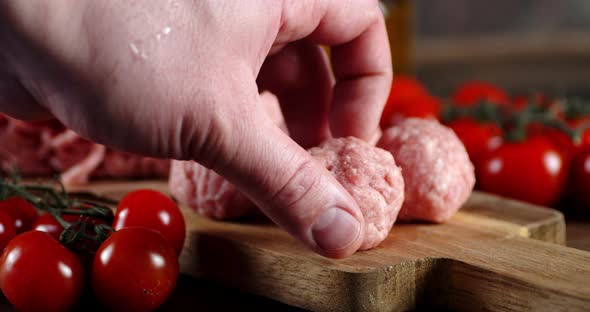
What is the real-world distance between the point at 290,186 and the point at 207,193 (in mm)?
626

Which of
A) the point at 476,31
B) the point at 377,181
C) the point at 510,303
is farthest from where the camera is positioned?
the point at 476,31

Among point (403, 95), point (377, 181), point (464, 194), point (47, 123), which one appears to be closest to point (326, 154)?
point (377, 181)

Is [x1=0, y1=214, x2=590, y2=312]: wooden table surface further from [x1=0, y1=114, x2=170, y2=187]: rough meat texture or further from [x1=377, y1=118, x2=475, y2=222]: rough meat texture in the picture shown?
[x1=0, y1=114, x2=170, y2=187]: rough meat texture

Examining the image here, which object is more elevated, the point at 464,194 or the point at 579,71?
the point at 464,194

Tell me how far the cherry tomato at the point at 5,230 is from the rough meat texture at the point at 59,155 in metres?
0.74

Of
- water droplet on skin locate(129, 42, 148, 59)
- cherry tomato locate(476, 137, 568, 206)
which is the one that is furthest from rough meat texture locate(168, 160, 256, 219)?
cherry tomato locate(476, 137, 568, 206)

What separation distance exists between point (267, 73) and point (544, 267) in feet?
2.75

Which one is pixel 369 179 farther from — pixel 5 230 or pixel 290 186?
pixel 5 230

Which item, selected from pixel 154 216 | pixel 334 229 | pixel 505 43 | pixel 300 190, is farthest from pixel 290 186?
pixel 505 43

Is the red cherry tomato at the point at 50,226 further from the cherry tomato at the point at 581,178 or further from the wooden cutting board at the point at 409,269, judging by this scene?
the cherry tomato at the point at 581,178

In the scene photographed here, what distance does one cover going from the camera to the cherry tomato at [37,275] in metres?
1.38

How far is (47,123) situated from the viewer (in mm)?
2441

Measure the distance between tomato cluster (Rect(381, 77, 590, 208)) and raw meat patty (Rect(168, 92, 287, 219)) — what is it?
617mm

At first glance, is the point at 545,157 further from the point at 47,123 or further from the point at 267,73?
the point at 47,123
